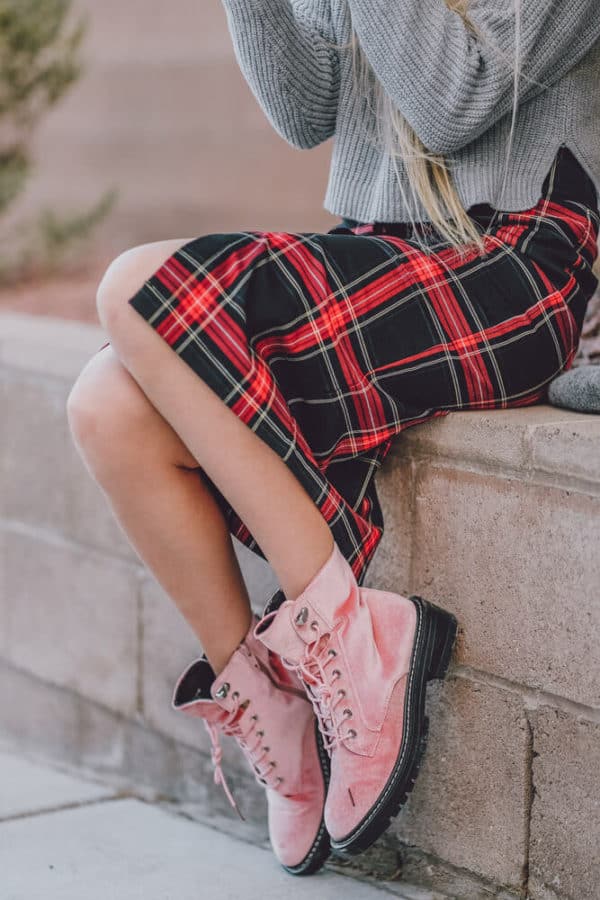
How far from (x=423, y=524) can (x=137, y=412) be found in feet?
1.32

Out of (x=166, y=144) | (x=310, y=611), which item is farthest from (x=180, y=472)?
(x=166, y=144)

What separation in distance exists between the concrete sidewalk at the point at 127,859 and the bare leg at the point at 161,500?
32cm

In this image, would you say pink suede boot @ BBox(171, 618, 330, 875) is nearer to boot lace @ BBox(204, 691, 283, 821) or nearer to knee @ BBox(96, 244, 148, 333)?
boot lace @ BBox(204, 691, 283, 821)

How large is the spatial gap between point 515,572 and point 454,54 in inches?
24.2

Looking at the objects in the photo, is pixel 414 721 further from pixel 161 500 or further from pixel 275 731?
pixel 161 500

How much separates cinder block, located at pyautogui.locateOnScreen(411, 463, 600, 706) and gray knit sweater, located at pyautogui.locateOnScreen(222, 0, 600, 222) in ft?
1.22

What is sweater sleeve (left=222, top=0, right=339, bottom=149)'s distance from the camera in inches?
57.1

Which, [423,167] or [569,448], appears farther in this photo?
[423,167]

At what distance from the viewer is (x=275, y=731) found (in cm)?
149

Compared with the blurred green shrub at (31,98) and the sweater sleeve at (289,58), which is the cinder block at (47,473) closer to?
the sweater sleeve at (289,58)

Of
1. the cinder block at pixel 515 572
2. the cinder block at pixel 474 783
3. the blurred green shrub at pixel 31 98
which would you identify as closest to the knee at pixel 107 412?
the cinder block at pixel 515 572

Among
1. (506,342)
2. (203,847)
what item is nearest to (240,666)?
(203,847)

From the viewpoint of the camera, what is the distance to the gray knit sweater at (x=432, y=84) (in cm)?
137

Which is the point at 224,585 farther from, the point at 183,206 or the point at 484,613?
the point at 183,206
